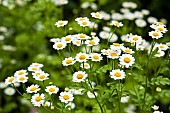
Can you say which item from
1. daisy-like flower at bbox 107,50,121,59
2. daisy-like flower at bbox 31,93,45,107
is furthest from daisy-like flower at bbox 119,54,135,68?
daisy-like flower at bbox 31,93,45,107

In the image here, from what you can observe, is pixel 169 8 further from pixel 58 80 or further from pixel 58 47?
pixel 58 47

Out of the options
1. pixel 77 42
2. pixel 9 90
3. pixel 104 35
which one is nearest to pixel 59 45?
pixel 77 42

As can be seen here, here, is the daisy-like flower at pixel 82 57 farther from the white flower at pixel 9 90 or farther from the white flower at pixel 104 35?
the white flower at pixel 9 90

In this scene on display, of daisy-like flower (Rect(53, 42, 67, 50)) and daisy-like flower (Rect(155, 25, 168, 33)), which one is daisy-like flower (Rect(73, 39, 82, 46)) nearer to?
daisy-like flower (Rect(53, 42, 67, 50))

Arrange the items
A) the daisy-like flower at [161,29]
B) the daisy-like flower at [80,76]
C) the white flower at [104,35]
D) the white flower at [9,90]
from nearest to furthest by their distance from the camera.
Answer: the daisy-like flower at [80,76], the daisy-like flower at [161,29], the white flower at [104,35], the white flower at [9,90]

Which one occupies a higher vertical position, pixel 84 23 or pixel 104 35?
pixel 84 23

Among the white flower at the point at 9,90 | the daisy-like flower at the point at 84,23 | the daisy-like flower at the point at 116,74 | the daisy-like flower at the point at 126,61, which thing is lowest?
the white flower at the point at 9,90

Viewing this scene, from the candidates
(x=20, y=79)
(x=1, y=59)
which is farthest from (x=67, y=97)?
(x=1, y=59)

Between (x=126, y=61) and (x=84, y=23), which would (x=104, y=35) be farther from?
(x=126, y=61)

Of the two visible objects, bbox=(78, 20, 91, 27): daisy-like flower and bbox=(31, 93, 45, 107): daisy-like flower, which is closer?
bbox=(31, 93, 45, 107): daisy-like flower

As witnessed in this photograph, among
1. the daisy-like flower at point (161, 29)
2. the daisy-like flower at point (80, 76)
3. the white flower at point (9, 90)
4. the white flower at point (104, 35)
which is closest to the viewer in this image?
the daisy-like flower at point (80, 76)

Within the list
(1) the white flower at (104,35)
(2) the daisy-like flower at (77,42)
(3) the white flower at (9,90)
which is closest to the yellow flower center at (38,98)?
(2) the daisy-like flower at (77,42)
